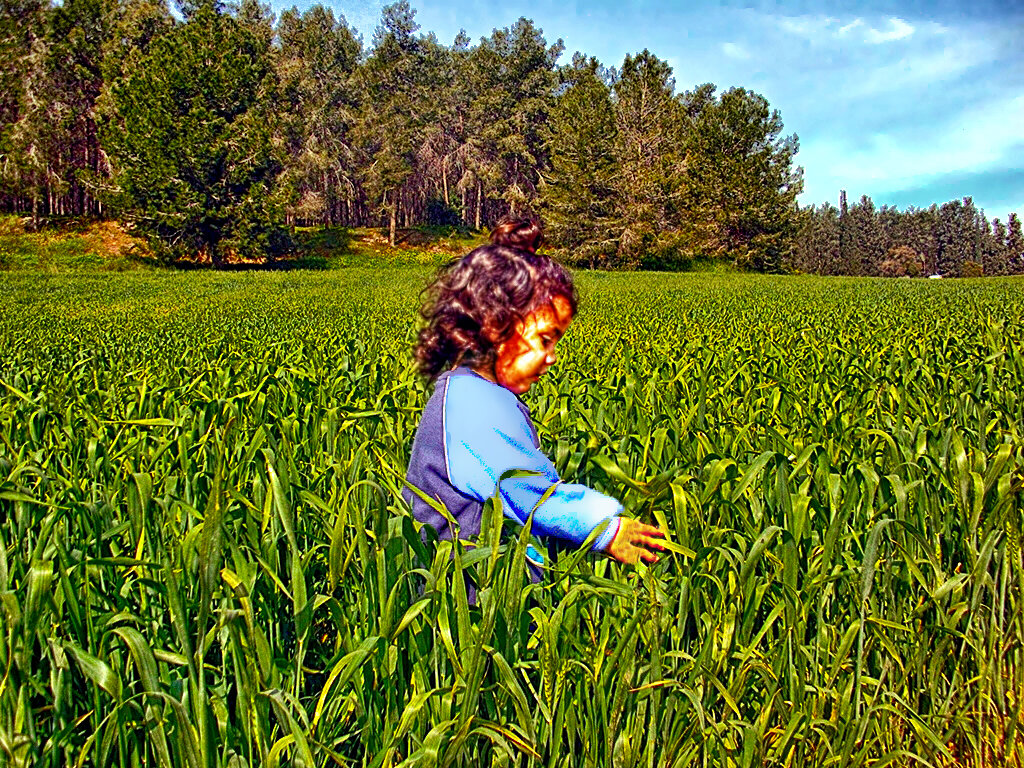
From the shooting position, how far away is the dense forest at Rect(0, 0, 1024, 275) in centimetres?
3891

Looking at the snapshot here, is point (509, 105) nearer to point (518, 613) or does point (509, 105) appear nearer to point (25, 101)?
point (25, 101)

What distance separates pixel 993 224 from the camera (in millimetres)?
158250

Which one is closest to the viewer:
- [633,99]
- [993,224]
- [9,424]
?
[9,424]

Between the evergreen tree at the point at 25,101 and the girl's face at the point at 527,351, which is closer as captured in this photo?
the girl's face at the point at 527,351

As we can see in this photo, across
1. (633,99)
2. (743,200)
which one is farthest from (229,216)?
(743,200)

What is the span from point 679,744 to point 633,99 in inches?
2210

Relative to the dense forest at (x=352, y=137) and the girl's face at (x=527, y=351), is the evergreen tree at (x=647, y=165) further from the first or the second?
the girl's face at (x=527, y=351)

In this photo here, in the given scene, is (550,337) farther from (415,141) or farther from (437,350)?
(415,141)

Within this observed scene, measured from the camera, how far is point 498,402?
7.09ft

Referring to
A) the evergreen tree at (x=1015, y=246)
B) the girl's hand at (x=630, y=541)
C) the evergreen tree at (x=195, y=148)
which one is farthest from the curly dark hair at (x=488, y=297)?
the evergreen tree at (x=1015, y=246)

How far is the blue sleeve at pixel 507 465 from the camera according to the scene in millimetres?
2029

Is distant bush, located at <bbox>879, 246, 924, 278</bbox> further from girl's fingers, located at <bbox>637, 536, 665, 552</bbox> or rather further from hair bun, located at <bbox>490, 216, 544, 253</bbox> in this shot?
girl's fingers, located at <bbox>637, 536, 665, 552</bbox>

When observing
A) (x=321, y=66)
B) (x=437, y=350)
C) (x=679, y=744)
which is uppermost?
(x=321, y=66)

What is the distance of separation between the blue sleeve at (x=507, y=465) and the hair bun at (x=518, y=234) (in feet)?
1.52
